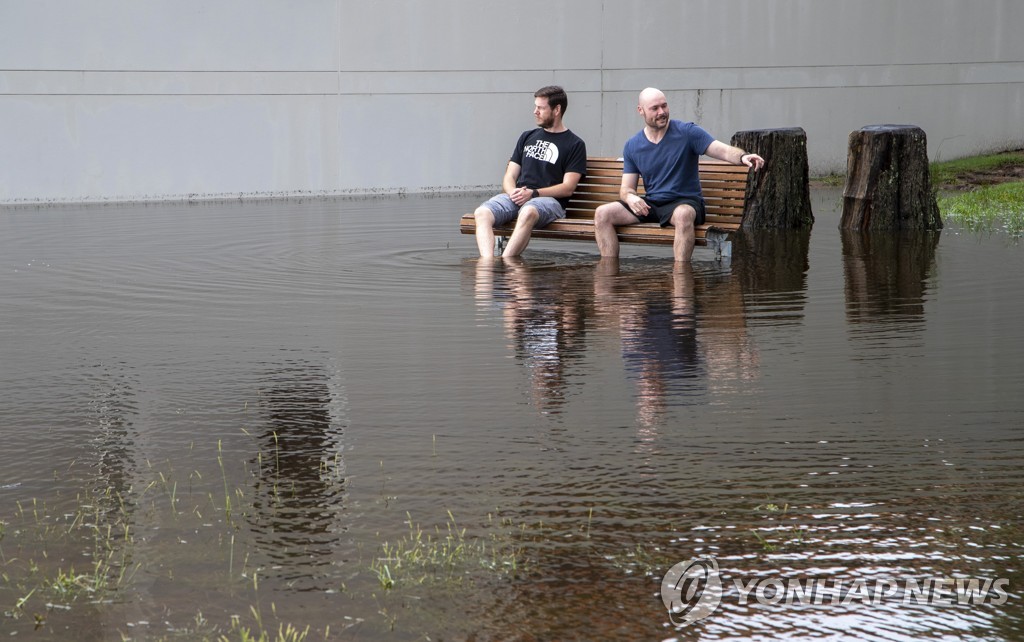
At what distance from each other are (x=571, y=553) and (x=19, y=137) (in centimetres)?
1486

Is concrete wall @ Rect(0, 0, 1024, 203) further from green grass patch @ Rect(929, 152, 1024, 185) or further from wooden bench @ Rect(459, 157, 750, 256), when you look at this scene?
wooden bench @ Rect(459, 157, 750, 256)

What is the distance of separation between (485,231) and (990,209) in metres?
6.44

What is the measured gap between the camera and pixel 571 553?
3693 mm

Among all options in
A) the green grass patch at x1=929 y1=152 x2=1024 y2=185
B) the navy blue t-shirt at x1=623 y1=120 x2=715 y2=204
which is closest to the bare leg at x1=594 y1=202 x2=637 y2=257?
the navy blue t-shirt at x1=623 y1=120 x2=715 y2=204

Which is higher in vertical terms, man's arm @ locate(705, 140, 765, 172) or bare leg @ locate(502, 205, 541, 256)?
man's arm @ locate(705, 140, 765, 172)

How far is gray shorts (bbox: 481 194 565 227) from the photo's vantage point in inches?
433

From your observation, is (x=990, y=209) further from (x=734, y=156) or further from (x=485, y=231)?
(x=485, y=231)

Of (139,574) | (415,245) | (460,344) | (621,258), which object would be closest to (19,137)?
(415,245)

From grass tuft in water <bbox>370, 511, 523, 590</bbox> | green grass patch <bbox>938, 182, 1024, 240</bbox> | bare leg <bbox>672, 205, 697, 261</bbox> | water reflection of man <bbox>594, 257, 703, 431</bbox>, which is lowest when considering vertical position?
grass tuft in water <bbox>370, 511, 523, 590</bbox>

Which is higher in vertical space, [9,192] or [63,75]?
[63,75]

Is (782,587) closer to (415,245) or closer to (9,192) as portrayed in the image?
(415,245)

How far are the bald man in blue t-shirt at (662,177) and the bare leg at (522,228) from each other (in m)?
0.51

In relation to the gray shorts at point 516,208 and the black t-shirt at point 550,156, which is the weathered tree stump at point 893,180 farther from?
the gray shorts at point 516,208

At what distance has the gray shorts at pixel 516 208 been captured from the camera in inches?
Answer: 433
